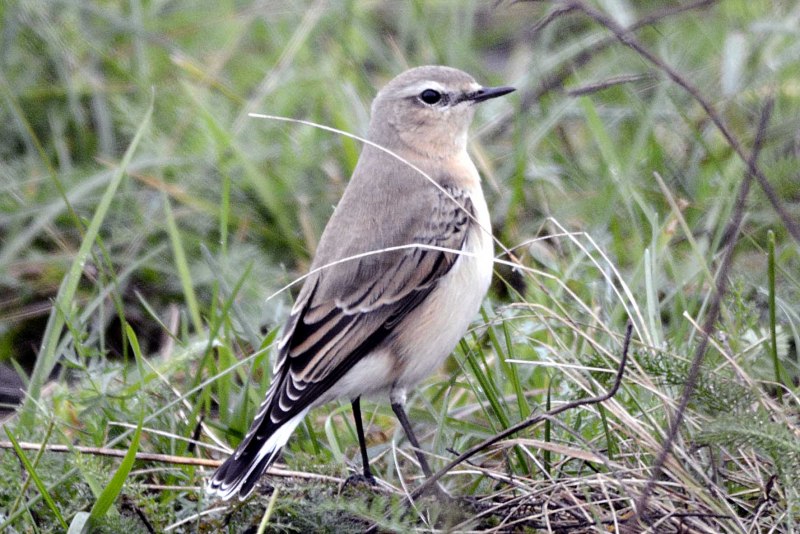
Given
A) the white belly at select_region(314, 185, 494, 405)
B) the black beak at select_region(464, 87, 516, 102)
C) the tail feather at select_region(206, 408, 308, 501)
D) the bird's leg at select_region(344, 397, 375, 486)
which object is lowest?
the bird's leg at select_region(344, 397, 375, 486)

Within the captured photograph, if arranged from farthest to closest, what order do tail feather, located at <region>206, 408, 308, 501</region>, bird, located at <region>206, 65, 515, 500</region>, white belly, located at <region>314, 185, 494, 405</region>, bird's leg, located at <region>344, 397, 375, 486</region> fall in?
1. white belly, located at <region>314, 185, 494, 405</region>
2. bird, located at <region>206, 65, 515, 500</region>
3. bird's leg, located at <region>344, 397, 375, 486</region>
4. tail feather, located at <region>206, 408, 308, 501</region>

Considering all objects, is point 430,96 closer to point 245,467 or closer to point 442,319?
point 442,319

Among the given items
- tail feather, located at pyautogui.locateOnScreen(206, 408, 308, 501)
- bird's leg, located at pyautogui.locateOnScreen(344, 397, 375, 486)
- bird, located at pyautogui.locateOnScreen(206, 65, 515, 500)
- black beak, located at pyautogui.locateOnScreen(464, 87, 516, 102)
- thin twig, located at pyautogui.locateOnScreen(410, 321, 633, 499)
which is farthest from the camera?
black beak, located at pyautogui.locateOnScreen(464, 87, 516, 102)

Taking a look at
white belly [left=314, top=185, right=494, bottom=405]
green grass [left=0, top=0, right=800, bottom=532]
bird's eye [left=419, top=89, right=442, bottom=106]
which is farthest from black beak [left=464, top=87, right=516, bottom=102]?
white belly [left=314, top=185, right=494, bottom=405]

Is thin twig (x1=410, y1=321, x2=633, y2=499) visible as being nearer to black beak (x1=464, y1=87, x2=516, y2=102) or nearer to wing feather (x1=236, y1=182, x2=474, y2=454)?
wing feather (x1=236, y1=182, x2=474, y2=454)

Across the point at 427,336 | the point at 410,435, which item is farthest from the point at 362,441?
the point at 427,336

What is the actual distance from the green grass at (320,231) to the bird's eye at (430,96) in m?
0.88

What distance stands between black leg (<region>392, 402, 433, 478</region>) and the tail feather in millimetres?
574

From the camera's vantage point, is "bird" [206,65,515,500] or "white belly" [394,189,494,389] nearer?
"bird" [206,65,515,500]

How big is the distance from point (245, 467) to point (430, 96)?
2.27 meters

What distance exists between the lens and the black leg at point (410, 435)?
4.43 m

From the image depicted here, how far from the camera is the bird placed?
4.49 metres

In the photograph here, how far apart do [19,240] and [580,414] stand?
3704 mm

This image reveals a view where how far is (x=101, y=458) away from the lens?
14.6ft
